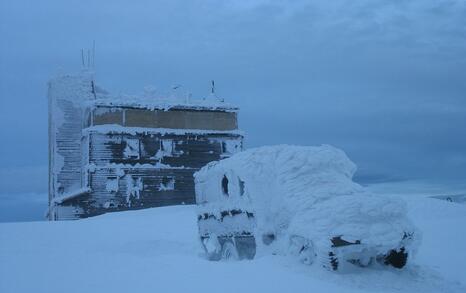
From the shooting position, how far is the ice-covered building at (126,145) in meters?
27.7

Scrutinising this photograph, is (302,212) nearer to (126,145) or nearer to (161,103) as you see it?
(126,145)

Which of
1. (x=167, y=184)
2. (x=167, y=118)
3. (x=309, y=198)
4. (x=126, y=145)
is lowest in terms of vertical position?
(x=167, y=184)

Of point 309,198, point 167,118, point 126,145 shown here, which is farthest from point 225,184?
point 167,118

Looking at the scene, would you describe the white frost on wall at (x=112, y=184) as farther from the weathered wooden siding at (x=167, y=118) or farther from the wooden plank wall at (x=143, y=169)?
the weathered wooden siding at (x=167, y=118)

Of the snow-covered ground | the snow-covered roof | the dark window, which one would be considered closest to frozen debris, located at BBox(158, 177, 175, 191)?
the snow-covered roof

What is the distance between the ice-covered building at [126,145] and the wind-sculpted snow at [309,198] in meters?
18.1

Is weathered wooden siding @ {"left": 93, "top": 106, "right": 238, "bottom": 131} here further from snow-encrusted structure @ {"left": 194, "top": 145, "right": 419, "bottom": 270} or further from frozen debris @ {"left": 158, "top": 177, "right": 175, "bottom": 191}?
snow-encrusted structure @ {"left": 194, "top": 145, "right": 419, "bottom": 270}

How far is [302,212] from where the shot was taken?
790cm

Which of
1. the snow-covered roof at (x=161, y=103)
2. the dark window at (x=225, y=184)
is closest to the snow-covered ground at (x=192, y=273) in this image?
the dark window at (x=225, y=184)

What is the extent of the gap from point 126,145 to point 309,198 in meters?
21.4

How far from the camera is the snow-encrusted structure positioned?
7.23 meters

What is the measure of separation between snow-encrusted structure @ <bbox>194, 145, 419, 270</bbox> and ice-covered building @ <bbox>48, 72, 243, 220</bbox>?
696 inches

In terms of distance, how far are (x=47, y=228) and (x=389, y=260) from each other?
11.0 m

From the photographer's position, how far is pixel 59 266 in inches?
326
